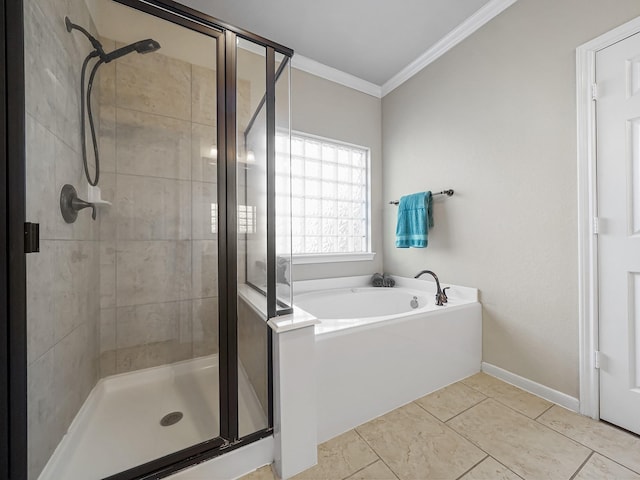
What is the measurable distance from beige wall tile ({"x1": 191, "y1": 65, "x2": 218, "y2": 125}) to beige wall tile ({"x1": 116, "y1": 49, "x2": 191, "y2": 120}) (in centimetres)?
6

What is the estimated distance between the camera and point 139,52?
1.51m

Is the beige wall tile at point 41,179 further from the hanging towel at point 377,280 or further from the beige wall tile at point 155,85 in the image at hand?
the hanging towel at point 377,280

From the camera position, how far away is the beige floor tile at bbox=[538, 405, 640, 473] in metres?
1.17

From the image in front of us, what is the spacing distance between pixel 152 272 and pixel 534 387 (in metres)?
2.53

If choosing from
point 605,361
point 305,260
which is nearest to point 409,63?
point 305,260

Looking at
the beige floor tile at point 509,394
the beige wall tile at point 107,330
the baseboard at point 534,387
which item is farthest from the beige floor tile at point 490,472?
the beige wall tile at point 107,330

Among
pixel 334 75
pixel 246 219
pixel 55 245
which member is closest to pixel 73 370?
pixel 55 245

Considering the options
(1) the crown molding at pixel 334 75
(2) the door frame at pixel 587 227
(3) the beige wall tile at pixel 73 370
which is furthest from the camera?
(1) the crown molding at pixel 334 75

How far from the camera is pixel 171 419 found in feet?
4.34

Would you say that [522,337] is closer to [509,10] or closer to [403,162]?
[403,162]

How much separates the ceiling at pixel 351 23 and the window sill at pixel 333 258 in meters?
1.81

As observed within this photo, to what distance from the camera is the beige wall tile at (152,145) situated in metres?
1.58

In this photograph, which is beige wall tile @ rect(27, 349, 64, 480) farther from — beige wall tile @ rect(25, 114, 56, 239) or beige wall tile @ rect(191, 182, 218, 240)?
beige wall tile @ rect(191, 182, 218, 240)

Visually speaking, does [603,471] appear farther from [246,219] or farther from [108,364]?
[108,364]
